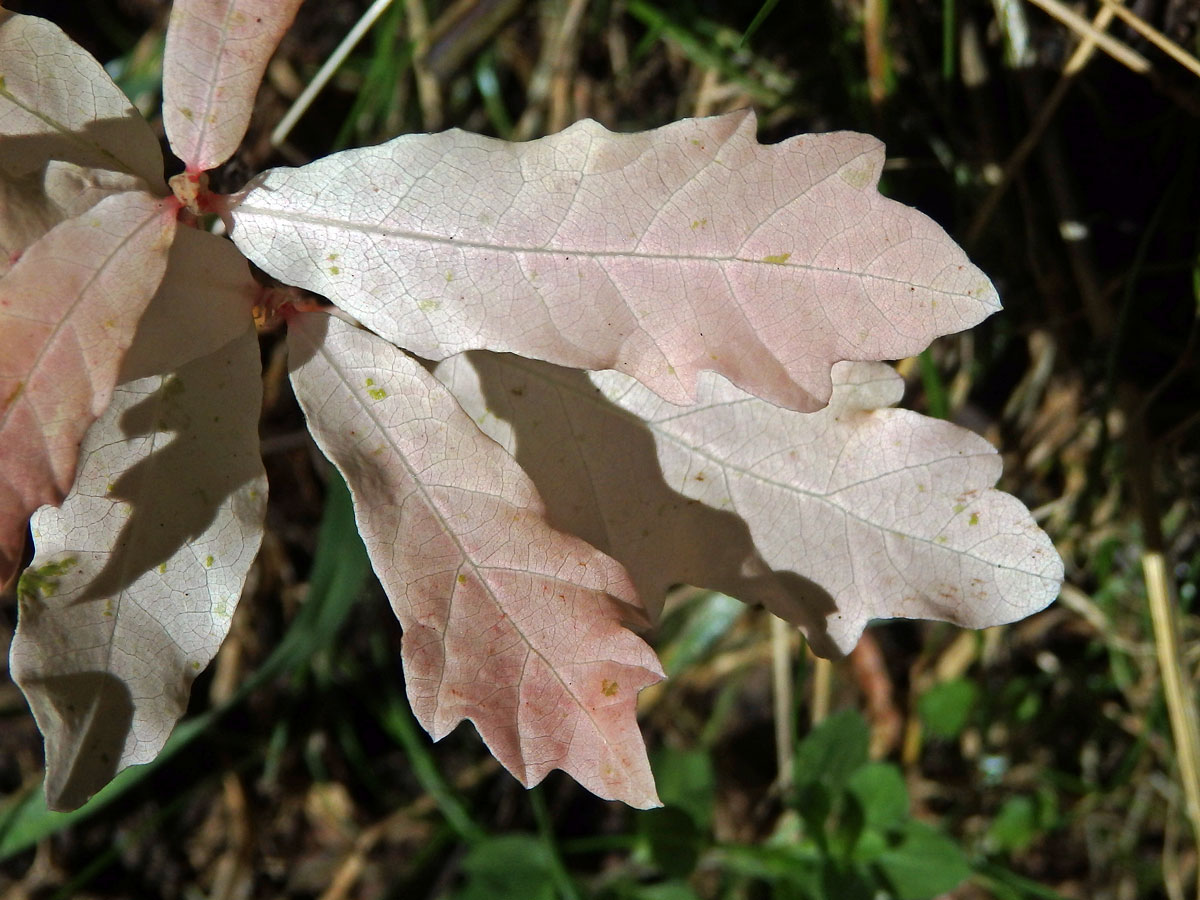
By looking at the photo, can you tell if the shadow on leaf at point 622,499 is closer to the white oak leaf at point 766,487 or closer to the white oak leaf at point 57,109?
the white oak leaf at point 766,487

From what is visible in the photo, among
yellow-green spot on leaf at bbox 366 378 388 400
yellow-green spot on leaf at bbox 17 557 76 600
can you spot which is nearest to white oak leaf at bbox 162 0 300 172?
yellow-green spot on leaf at bbox 366 378 388 400

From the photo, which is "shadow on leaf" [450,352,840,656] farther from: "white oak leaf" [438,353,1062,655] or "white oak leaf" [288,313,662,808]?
"white oak leaf" [288,313,662,808]

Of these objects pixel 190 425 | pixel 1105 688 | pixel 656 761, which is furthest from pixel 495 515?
pixel 1105 688

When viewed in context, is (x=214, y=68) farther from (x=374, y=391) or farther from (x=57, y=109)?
(x=374, y=391)

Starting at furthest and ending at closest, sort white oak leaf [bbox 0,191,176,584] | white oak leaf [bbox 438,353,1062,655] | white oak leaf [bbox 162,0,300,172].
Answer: white oak leaf [bbox 438,353,1062,655]
white oak leaf [bbox 162,0,300,172]
white oak leaf [bbox 0,191,176,584]

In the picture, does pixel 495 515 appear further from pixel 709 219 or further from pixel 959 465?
pixel 959 465

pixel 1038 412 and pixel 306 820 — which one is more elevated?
pixel 1038 412
